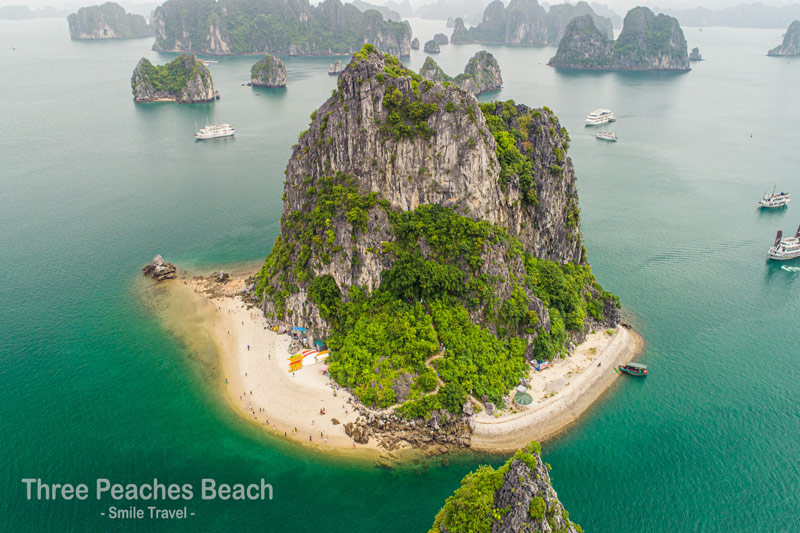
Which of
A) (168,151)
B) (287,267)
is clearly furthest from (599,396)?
(168,151)

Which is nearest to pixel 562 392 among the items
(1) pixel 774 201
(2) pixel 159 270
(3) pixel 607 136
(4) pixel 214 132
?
(2) pixel 159 270

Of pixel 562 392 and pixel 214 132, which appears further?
pixel 214 132

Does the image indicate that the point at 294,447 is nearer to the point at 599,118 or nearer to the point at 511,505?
the point at 511,505

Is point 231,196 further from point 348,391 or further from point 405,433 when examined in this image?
point 405,433

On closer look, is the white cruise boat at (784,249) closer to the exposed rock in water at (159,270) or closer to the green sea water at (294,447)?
the green sea water at (294,447)

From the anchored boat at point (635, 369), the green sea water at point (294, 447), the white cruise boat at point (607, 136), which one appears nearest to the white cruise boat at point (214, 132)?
the green sea water at point (294, 447)

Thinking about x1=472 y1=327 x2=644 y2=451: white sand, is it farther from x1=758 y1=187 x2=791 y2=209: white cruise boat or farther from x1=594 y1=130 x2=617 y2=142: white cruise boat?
x1=594 y1=130 x2=617 y2=142: white cruise boat
